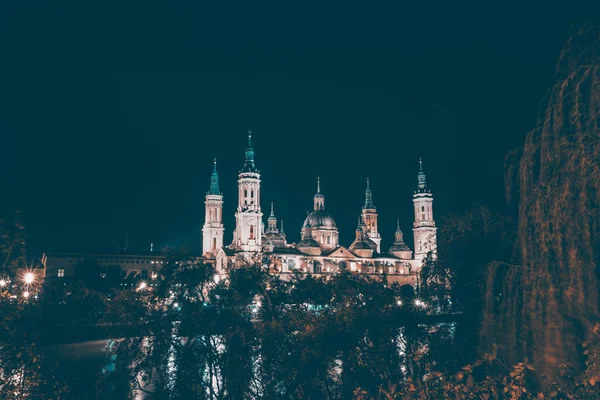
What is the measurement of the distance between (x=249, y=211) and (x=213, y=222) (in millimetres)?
17196

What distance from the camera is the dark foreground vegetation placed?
9.98 m

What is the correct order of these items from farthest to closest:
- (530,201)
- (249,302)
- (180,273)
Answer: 1. (249,302)
2. (180,273)
3. (530,201)

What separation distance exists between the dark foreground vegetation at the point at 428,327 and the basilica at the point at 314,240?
49.3 meters

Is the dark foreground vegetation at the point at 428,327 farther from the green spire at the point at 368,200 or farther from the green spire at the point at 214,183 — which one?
the green spire at the point at 368,200

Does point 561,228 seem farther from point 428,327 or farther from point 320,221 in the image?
point 320,221

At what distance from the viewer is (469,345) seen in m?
22.1

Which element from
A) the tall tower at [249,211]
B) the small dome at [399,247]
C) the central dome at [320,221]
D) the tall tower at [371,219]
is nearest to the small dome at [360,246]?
the central dome at [320,221]

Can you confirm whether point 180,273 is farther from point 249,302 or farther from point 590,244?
point 590,244

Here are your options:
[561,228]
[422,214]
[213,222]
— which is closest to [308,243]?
[213,222]

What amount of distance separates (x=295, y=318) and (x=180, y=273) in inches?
254

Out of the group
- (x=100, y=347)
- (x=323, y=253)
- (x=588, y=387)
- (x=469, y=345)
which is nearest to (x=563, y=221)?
(x=588, y=387)

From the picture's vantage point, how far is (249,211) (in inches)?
3642

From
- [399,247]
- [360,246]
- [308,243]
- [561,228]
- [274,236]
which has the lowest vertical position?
[561,228]

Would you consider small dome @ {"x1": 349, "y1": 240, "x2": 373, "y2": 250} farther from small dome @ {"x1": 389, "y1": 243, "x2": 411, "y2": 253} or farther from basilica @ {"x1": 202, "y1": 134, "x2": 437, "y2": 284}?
small dome @ {"x1": 389, "y1": 243, "x2": 411, "y2": 253}
